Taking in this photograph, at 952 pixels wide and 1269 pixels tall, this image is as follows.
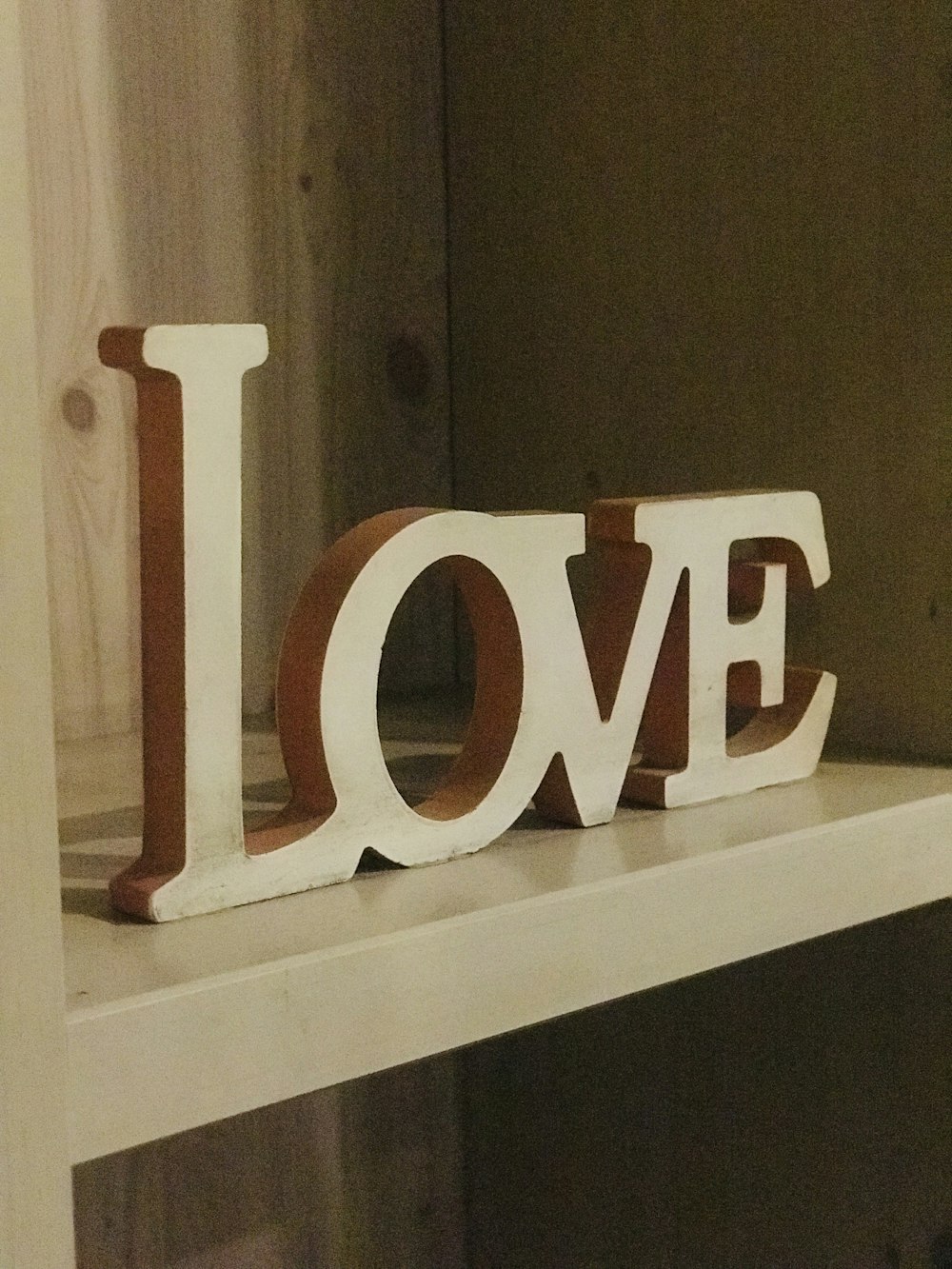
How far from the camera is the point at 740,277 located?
72cm

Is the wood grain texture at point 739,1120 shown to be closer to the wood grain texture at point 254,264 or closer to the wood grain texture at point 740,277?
the wood grain texture at point 740,277

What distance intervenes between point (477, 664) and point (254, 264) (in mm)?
370

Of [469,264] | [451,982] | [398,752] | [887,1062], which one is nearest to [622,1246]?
[887,1062]

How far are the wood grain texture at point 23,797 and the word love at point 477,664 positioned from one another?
87 millimetres

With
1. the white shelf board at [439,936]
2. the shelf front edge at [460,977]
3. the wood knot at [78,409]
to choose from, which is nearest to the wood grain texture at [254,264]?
the wood knot at [78,409]

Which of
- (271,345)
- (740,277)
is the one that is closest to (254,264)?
(271,345)

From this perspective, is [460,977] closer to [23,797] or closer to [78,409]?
[23,797]

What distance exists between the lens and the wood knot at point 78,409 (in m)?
0.73

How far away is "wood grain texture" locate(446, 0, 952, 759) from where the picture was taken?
66 centimetres

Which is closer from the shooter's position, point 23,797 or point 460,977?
point 23,797

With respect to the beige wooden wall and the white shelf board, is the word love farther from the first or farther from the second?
the beige wooden wall

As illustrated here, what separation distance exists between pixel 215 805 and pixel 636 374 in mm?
428

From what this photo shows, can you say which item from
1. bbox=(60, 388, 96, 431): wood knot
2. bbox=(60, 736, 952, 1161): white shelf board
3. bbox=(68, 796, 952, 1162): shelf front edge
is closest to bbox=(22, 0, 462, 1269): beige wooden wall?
bbox=(60, 388, 96, 431): wood knot

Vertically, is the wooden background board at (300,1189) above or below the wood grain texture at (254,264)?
below
